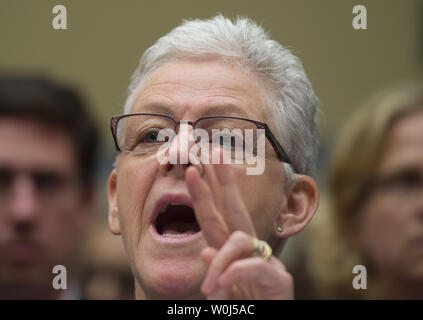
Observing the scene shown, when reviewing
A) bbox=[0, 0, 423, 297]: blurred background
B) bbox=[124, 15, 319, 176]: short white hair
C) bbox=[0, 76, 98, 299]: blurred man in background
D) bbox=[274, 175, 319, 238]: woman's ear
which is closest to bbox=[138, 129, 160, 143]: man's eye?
bbox=[124, 15, 319, 176]: short white hair

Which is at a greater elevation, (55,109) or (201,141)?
(55,109)

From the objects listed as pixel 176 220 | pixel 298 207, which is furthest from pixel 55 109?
pixel 298 207

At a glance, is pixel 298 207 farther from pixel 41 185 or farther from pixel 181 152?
pixel 41 185

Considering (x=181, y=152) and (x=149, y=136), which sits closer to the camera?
(x=181, y=152)

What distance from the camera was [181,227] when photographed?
1577 mm

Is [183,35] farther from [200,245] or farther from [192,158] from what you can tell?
[200,245]

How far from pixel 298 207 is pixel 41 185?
2.87 feet

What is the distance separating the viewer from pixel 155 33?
167 cm

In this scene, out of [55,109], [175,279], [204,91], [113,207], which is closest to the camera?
[175,279]

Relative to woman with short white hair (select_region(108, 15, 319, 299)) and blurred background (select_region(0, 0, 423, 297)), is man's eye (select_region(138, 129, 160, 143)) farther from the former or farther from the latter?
blurred background (select_region(0, 0, 423, 297))

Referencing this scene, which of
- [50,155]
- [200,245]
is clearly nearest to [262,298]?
[200,245]

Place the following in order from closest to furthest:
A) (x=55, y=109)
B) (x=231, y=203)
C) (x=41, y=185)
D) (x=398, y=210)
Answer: (x=231, y=203) < (x=398, y=210) < (x=41, y=185) < (x=55, y=109)

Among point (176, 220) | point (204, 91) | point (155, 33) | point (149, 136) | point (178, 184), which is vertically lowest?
point (176, 220)

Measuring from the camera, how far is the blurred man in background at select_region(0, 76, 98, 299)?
195 cm
